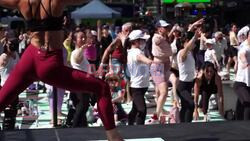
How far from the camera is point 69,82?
4.92m

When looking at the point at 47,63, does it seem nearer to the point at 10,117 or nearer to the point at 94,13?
the point at 10,117

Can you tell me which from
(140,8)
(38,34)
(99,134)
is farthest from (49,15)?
(140,8)

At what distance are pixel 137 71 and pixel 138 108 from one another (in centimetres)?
59

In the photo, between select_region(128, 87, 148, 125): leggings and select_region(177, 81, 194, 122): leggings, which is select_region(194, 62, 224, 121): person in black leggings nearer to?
select_region(177, 81, 194, 122): leggings

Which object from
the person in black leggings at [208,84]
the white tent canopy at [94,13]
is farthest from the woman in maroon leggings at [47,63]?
the white tent canopy at [94,13]

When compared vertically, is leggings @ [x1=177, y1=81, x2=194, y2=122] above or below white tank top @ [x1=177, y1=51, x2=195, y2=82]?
below

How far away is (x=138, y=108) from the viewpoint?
805cm

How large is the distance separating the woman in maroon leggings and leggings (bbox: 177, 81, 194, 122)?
11.3 feet

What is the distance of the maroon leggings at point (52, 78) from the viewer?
16.1 ft

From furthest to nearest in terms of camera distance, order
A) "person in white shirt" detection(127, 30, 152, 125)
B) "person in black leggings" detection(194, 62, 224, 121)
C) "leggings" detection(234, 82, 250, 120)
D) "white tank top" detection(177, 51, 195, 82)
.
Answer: "person in black leggings" detection(194, 62, 224, 121)
"white tank top" detection(177, 51, 195, 82)
"person in white shirt" detection(127, 30, 152, 125)
"leggings" detection(234, 82, 250, 120)

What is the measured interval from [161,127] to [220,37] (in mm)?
10476

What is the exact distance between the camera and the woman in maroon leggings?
4.92m

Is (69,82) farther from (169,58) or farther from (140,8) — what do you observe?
(140,8)

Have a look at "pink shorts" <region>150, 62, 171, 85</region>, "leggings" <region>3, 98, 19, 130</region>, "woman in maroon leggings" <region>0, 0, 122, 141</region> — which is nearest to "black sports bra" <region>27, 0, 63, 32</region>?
"woman in maroon leggings" <region>0, 0, 122, 141</region>
